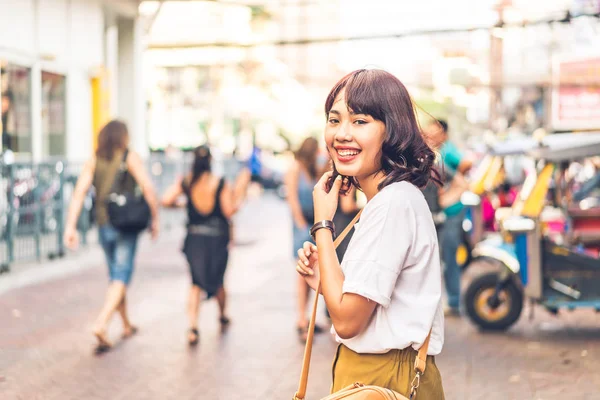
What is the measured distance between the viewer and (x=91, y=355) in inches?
286

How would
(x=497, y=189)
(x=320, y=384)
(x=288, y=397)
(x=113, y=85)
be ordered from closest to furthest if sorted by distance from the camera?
(x=288, y=397)
(x=320, y=384)
(x=497, y=189)
(x=113, y=85)

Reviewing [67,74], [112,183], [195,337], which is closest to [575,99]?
[67,74]

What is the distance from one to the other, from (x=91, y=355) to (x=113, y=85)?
49.1 feet

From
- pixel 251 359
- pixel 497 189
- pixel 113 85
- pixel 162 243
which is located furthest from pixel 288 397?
pixel 113 85

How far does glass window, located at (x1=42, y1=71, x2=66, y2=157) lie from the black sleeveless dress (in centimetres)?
967

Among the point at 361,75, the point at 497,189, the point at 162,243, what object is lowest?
the point at 162,243

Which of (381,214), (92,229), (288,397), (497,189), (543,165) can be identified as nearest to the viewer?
(381,214)

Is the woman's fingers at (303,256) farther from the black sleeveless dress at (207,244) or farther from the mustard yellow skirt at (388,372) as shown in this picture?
the black sleeveless dress at (207,244)

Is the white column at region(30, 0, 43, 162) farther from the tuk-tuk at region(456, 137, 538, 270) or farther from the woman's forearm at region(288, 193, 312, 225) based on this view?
the woman's forearm at region(288, 193, 312, 225)

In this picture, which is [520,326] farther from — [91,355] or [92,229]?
[92,229]

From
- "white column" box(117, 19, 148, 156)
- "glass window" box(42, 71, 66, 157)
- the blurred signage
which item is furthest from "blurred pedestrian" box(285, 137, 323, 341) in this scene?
the blurred signage

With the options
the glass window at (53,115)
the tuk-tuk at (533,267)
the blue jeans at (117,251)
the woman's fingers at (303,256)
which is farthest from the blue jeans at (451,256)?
the glass window at (53,115)

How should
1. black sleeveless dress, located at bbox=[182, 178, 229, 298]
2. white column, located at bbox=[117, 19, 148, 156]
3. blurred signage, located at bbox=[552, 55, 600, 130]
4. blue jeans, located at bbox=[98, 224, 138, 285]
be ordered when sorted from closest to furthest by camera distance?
1. blue jeans, located at bbox=[98, 224, 138, 285]
2. black sleeveless dress, located at bbox=[182, 178, 229, 298]
3. white column, located at bbox=[117, 19, 148, 156]
4. blurred signage, located at bbox=[552, 55, 600, 130]

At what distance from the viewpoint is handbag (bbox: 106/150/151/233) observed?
25.0 ft
